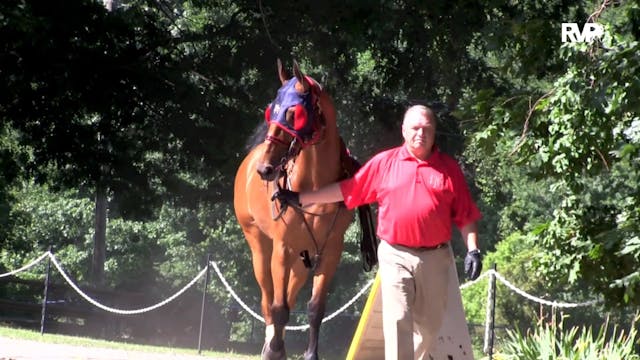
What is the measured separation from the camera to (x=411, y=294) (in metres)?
7.08

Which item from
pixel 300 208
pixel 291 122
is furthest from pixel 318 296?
pixel 291 122

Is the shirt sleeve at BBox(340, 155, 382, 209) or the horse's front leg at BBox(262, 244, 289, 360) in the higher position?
the shirt sleeve at BBox(340, 155, 382, 209)

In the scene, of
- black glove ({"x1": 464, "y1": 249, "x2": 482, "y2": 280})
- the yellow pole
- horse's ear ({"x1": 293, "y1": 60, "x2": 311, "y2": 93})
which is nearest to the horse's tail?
the yellow pole

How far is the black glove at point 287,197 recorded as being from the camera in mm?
7820

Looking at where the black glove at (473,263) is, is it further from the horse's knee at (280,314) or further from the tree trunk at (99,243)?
the tree trunk at (99,243)

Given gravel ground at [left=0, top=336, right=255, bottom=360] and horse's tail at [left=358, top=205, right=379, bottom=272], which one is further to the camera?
gravel ground at [left=0, top=336, right=255, bottom=360]

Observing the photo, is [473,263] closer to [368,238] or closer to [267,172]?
[267,172]

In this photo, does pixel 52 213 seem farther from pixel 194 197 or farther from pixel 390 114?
pixel 390 114

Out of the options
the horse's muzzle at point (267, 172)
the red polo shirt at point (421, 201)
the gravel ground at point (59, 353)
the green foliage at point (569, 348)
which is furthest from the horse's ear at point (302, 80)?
the gravel ground at point (59, 353)

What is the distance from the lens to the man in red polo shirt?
278 inches

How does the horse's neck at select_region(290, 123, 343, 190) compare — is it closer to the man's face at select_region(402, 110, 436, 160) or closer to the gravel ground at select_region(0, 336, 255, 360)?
the man's face at select_region(402, 110, 436, 160)

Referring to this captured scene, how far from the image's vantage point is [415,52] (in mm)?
18703

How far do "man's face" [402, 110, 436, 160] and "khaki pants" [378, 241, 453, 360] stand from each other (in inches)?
25.4

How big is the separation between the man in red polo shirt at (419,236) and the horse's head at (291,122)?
38.1 inches
